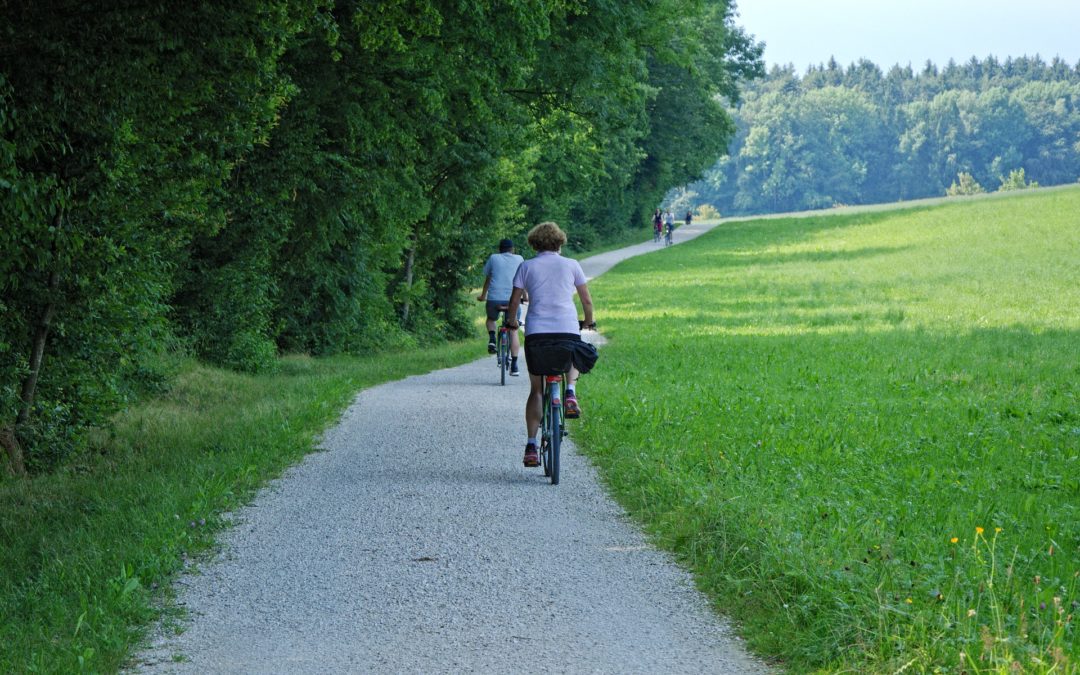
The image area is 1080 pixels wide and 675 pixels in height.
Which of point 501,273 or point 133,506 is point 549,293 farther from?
point 501,273

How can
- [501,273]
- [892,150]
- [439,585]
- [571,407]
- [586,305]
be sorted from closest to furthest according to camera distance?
1. [439,585]
2. [571,407]
3. [586,305]
4. [501,273]
5. [892,150]

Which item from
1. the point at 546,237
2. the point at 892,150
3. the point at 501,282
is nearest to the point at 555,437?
the point at 546,237

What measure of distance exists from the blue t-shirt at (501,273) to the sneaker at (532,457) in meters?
6.12

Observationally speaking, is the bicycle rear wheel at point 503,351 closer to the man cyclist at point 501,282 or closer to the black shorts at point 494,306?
the man cyclist at point 501,282

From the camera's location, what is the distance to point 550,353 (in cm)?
989

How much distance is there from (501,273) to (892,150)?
15378 cm

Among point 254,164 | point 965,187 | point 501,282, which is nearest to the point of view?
point 501,282

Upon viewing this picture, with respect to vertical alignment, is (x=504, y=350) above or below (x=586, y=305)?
below

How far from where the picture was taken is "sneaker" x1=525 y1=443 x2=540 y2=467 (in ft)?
32.8

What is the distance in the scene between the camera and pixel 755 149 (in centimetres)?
16038

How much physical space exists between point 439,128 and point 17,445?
8.23 meters

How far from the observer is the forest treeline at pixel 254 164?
361 inches

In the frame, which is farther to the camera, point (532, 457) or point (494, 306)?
point (494, 306)

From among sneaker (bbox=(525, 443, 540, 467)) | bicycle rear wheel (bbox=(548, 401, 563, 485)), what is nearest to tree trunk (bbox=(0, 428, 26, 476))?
sneaker (bbox=(525, 443, 540, 467))
